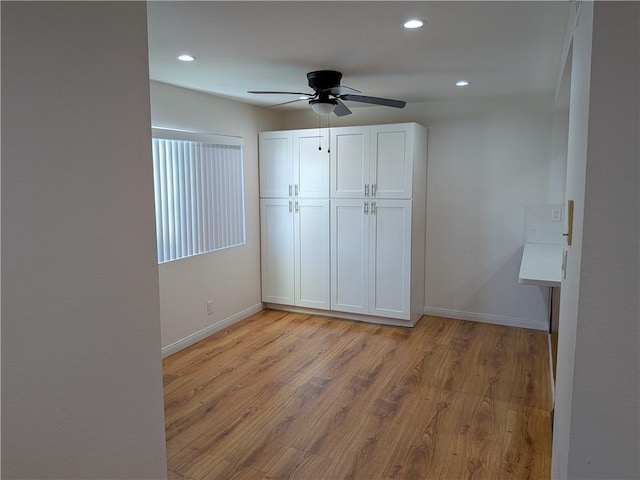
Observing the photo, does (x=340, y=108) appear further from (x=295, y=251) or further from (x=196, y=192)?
(x=295, y=251)

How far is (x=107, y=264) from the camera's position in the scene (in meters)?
1.32

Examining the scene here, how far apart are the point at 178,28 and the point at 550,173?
11.9 ft

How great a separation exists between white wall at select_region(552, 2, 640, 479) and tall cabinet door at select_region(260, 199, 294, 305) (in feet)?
13.2

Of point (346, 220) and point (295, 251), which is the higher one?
point (346, 220)

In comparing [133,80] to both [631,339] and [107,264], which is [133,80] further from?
[631,339]

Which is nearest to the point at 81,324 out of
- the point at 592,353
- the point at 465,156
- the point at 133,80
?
the point at 133,80

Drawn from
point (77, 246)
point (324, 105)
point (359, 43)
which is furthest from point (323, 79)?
point (77, 246)

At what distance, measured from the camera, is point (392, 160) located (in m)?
4.43

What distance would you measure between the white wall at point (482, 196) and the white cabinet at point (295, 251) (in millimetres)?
1168

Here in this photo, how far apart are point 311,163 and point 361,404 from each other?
2633mm

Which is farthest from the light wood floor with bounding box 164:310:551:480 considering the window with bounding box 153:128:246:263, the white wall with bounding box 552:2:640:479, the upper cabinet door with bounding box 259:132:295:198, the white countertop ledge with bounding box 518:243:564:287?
the upper cabinet door with bounding box 259:132:295:198

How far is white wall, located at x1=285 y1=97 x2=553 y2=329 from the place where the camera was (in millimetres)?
4445

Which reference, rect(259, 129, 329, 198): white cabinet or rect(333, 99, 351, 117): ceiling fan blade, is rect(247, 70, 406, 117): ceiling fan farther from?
rect(259, 129, 329, 198): white cabinet

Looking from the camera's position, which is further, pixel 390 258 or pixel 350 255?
pixel 350 255
